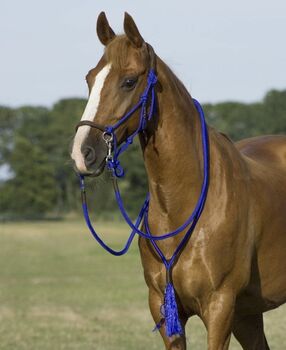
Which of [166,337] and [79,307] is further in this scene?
[79,307]

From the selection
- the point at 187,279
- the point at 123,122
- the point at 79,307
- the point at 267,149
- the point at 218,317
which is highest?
the point at 123,122

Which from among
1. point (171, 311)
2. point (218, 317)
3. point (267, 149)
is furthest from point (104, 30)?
point (267, 149)

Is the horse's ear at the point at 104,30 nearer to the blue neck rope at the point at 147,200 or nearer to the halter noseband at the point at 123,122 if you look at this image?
the halter noseband at the point at 123,122

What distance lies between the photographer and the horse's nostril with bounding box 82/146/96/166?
208 inches

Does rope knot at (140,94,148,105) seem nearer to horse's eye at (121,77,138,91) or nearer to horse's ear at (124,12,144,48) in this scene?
horse's eye at (121,77,138,91)

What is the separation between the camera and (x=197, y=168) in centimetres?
598

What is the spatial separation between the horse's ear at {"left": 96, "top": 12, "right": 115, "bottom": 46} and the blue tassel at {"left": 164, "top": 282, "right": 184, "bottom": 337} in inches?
62.9

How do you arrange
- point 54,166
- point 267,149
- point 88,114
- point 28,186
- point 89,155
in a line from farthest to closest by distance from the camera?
point 54,166 → point 28,186 → point 267,149 → point 88,114 → point 89,155

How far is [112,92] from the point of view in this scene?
18.0ft

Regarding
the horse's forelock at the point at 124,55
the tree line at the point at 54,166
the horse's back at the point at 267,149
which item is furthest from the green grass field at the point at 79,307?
the tree line at the point at 54,166

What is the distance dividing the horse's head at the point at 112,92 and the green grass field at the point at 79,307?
19.3ft

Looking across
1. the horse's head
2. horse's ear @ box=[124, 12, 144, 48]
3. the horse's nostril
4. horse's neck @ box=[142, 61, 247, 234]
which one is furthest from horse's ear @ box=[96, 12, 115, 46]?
the horse's nostril

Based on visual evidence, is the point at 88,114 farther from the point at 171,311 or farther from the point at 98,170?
the point at 171,311

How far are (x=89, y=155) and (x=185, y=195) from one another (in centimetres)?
89
